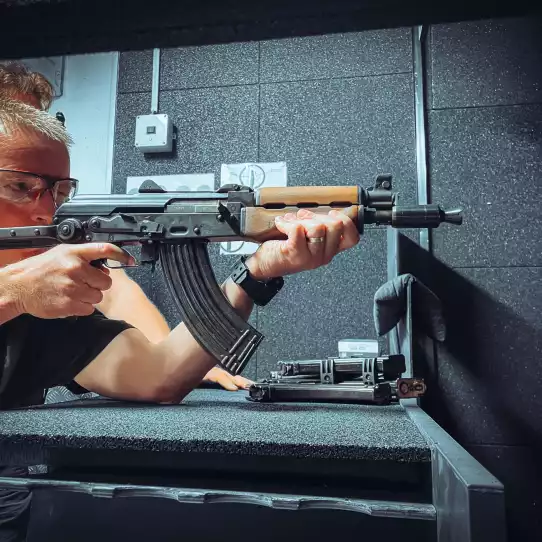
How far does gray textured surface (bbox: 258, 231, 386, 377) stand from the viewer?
4.09ft

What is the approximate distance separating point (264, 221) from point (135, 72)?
3.05 ft

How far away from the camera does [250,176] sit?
4.39 ft

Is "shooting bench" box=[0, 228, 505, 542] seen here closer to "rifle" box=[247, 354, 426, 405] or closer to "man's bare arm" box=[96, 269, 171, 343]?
"rifle" box=[247, 354, 426, 405]

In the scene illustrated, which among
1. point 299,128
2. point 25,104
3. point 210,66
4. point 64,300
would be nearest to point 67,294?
point 64,300

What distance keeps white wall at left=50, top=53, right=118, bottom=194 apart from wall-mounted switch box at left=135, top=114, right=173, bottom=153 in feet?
0.35

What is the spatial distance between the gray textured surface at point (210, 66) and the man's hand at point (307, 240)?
781 mm

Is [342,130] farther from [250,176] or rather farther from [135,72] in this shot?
[135,72]

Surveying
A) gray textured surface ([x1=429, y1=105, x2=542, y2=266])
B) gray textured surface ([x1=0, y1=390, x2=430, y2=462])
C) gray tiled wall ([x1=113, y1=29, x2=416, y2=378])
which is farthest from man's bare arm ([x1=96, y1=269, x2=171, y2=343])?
gray textured surface ([x1=429, y1=105, x2=542, y2=266])

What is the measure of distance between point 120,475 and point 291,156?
955mm

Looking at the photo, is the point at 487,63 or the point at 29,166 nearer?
the point at 29,166

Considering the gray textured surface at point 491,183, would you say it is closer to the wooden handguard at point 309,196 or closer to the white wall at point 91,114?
the wooden handguard at point 309,196

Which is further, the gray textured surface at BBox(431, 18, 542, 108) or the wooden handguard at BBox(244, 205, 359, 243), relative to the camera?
the gray textured surface at BBox(431, 18, 542, 108)

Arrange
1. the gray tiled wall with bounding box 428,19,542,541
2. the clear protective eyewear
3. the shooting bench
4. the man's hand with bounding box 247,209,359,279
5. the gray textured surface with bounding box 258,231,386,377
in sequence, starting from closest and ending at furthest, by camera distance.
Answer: the shooting bench < the man's hand with bounding box 247,209,359,279 < the clear protective eyewear < the gray tiled wall with bounding box 428,19,542,541 < the gray textured surface with bounding box 258,231,386,377

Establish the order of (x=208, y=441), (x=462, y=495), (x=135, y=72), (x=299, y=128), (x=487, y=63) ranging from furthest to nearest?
(x=135, y=72), (x=299, y=128), (x=487, y=63), (x=208, y=441), (x=462, y=495)
